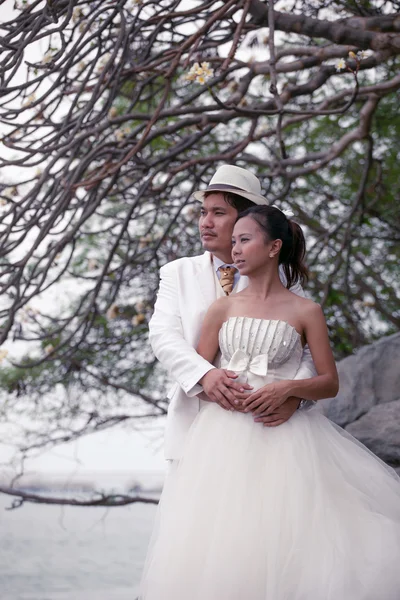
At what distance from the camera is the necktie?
9.30ft

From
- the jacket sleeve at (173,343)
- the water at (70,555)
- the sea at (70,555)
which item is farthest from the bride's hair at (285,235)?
the water at (70,555)

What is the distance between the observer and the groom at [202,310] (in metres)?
2.49

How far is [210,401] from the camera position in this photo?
256 centimetres

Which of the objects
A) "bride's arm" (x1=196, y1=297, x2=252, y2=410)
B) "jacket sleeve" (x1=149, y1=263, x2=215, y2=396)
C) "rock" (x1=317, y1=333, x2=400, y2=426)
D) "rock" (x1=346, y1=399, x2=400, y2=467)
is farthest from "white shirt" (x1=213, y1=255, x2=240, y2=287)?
"rock" (x1=317, y1=333, x2=400, y2=426)

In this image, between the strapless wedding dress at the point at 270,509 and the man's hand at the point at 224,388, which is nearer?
the strapless wedding dress at the point at 270,509

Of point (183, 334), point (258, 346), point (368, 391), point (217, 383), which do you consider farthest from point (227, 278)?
point (368, 391)

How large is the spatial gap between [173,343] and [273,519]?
0.67 meters

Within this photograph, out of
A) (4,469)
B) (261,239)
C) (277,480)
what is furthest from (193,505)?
(4,469)

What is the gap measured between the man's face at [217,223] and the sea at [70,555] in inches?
82.7

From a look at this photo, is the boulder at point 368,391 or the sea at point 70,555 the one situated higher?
the boulder at point 368,391

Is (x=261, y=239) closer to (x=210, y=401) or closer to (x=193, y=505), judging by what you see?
(x=210, y=401)

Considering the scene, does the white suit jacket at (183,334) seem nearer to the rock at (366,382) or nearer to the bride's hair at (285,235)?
the bride's hair at (285,235)

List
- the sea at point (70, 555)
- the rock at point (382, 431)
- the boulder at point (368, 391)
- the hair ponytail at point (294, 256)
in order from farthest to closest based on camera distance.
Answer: the sea at point (70, 555) < the boulder at point (368, 391) < the rock at point (382, 431) < the hair ponytail at point (294, 256)

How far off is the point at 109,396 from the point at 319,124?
297cm
